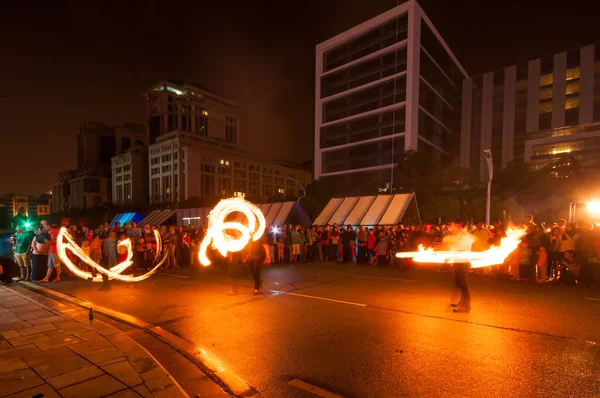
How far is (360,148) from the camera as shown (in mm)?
74188

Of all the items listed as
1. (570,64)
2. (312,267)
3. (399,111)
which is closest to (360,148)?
(399,111)

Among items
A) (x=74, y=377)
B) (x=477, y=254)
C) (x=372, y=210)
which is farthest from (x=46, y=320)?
(x=372, y=210)

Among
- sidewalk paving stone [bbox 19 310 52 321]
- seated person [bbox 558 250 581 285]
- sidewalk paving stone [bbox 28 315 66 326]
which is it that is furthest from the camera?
seated person [bbox 558 250 581 285]

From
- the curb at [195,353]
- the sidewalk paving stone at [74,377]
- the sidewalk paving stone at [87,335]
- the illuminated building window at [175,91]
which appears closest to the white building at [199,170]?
the illuminated building window at [175,91]

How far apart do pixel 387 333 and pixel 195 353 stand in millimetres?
3374

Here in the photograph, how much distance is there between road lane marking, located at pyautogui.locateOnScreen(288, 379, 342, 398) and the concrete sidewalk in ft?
4.57

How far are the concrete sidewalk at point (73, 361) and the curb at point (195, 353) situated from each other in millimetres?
489

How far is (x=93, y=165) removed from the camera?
144m

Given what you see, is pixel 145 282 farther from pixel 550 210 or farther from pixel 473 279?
pixel 550 210

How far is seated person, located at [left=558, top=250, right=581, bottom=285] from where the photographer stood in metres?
10.7

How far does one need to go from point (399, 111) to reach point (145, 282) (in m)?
63.5

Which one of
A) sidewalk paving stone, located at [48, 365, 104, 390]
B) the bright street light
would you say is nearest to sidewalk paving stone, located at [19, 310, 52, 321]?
sidewalk paving stone, located at [48, 365, 104, 390]

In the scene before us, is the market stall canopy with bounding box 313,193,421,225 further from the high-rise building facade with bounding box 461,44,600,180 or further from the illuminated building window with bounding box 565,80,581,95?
Answer: the illuminated building window with bounding box 565,80,581,95

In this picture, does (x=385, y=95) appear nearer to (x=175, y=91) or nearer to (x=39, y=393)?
(x=39, y=393)
